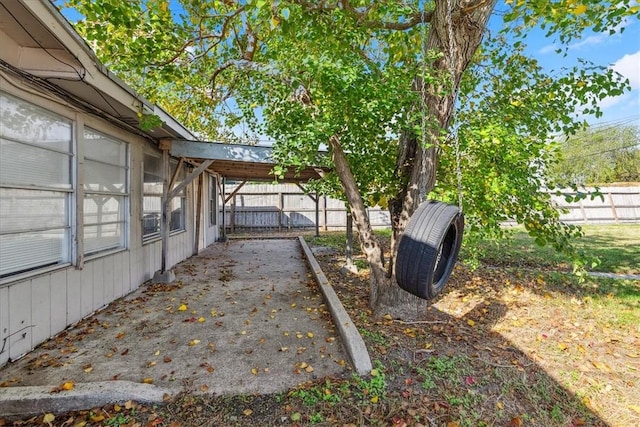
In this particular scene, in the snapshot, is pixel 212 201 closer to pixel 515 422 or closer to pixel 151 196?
pixel 151 196

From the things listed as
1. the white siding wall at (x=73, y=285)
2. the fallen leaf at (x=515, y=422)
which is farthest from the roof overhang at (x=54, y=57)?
the fallen leaf at (x=515, y=422)

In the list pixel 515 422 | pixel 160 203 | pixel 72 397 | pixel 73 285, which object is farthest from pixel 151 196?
pixel 515 422

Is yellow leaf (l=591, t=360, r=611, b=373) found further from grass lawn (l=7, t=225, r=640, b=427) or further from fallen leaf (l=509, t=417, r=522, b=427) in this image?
fallen leaf (l=509, t=417, r=522, b=427)

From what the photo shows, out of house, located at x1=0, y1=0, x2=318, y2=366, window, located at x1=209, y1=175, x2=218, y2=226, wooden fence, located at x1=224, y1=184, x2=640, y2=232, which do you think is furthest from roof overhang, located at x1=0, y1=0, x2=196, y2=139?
wooden fence, located at x1=224, y1=184, x2=640, y2=232

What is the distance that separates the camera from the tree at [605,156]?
2605cm

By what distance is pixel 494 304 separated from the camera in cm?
444

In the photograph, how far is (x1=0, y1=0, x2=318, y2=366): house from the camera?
9.07 ft

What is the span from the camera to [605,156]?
27891 millimetres

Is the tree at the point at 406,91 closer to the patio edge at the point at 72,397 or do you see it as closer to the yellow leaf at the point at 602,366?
the yellow leaf at the point at 602,366

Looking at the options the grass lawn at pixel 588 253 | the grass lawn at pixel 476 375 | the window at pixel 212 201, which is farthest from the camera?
the window at pixel 212 201

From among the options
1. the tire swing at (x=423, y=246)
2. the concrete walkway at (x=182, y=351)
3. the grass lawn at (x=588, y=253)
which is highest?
the tire swing at (x=423, y=246)

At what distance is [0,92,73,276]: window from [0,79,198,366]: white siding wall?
0.47ft

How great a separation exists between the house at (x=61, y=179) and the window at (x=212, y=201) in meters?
5.21

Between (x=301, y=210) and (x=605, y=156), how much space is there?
29.7 meters
